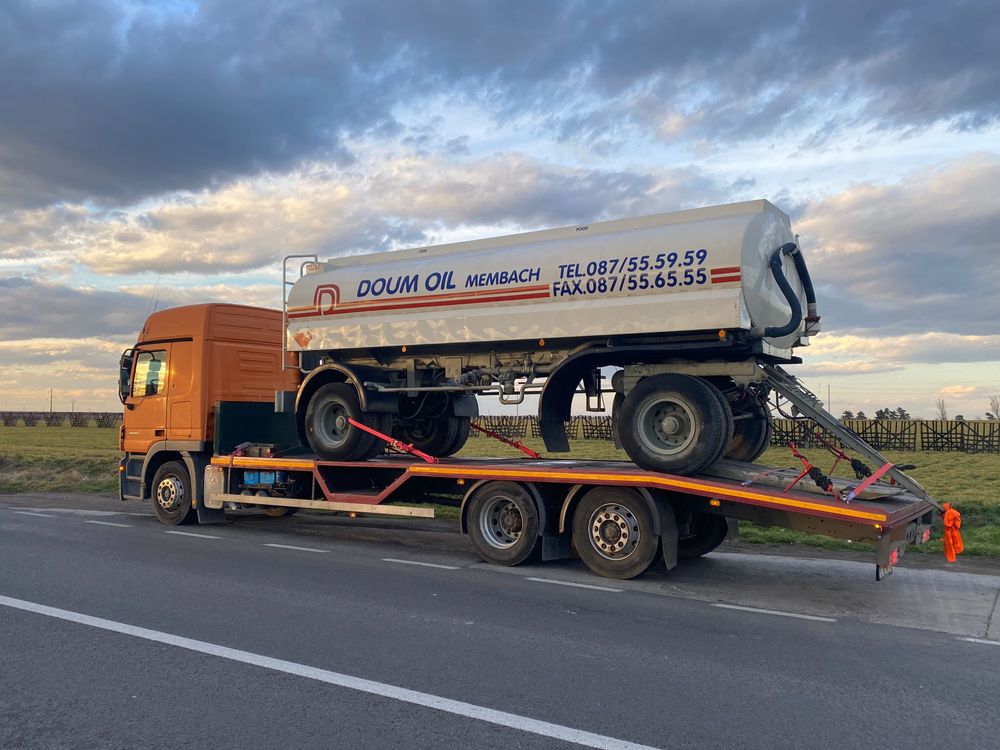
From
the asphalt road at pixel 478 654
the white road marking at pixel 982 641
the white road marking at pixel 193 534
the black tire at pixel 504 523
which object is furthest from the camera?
the white road marking at pixel 193 534

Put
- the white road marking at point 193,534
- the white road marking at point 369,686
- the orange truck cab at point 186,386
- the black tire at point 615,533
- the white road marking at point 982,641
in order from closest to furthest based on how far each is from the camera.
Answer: the white road marking at point 369,686 → the white road marking at point 982,641 → the black tire at point 615,533 → the white road marking at point 193,534 → the orange truck cab at point 186,386

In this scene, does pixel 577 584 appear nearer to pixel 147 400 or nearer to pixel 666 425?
pixel 666 425

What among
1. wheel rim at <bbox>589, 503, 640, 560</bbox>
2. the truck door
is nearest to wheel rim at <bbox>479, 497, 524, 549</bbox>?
wheel rim at <bbox>589, 503, 640, 560</bbox>

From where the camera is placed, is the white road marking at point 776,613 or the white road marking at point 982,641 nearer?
the white road marking at point 982,641

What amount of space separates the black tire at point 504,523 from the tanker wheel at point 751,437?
8.60 ft

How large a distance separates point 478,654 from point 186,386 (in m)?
8.74

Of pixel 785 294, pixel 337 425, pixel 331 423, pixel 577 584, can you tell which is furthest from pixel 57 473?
pixel 785 294

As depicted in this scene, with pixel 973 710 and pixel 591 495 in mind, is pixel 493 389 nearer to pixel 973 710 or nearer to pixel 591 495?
pixel 591 495

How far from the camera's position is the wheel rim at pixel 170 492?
12750mm

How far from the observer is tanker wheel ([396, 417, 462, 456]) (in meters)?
12.2

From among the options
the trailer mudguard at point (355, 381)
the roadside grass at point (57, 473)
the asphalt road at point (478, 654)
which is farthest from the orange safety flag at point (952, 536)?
the roadside grass at point (57, 473)

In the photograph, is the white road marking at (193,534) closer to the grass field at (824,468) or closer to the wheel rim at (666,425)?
the wheel rim at (666,425)

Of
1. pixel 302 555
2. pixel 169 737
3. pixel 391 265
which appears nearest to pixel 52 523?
pixel 302 555

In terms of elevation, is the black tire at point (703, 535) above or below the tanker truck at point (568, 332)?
Answer: below
